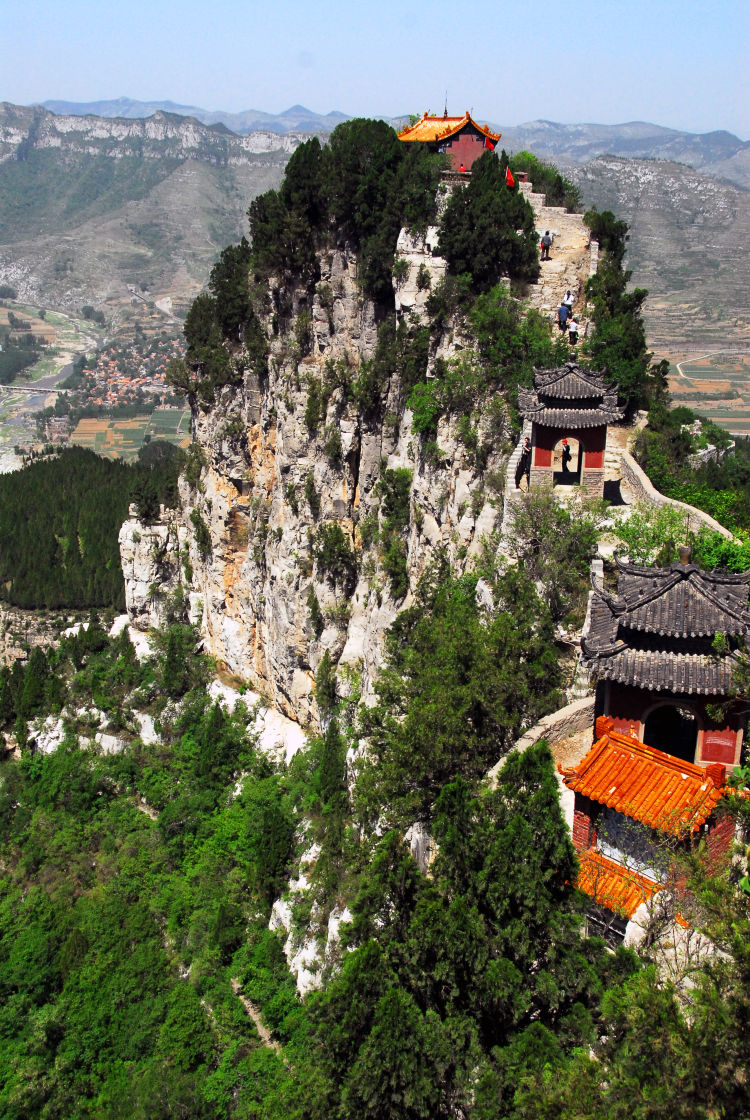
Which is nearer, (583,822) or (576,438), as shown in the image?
(583,822)

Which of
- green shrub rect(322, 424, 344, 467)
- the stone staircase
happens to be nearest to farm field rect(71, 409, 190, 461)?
green shrub rect(322, 424, 344, 467)

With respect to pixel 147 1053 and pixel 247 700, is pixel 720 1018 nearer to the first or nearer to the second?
pixel 147 1053

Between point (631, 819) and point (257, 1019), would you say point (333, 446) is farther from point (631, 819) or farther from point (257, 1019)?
point (631, 819)

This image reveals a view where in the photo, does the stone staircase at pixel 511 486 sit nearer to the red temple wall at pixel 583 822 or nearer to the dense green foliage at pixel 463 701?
the dense green foliage at pixel 463 701

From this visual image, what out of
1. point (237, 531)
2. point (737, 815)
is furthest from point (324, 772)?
point (737, 815)

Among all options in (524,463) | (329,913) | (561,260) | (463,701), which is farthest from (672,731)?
(561,260)

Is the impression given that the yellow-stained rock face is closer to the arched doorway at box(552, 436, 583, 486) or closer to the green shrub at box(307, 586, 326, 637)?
the green shrub at box(307, 586, 326, 637)

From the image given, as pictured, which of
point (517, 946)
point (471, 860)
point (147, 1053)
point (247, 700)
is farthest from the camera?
point (247, 700)

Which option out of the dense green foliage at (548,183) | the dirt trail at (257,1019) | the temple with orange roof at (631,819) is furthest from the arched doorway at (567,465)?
the dirt trail at (257,1019)
